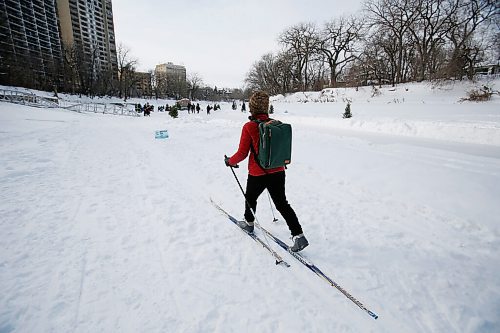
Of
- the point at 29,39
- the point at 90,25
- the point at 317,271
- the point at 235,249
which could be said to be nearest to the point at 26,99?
the point at 235,249

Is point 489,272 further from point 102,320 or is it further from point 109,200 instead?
point 109,200

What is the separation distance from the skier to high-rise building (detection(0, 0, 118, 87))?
56807mm

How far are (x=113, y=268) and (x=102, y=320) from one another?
69 cm

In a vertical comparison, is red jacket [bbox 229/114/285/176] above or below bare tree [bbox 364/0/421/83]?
below

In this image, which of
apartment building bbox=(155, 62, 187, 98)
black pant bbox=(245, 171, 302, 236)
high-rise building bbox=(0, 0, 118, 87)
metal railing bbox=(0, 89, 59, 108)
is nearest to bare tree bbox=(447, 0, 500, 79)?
Answer: black pant bbox=(245, 171, 302, 236)

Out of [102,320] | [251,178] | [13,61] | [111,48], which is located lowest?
[102,320]

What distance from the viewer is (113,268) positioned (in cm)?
270

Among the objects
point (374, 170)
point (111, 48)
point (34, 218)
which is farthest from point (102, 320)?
point (111, 48)

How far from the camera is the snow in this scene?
216 centimetres

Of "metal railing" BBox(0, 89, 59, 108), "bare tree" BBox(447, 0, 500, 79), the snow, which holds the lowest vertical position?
the snow

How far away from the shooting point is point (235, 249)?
312 centimetres

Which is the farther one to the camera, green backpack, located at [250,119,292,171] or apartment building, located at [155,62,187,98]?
apartment building, located at [155,62,187,98]

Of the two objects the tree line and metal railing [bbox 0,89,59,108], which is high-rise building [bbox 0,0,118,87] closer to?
metal railing [bbox 0,89,59,108]

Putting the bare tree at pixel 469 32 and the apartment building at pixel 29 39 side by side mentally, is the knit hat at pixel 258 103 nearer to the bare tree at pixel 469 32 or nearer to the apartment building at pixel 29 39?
→ the bare tree at pixel 469 32
